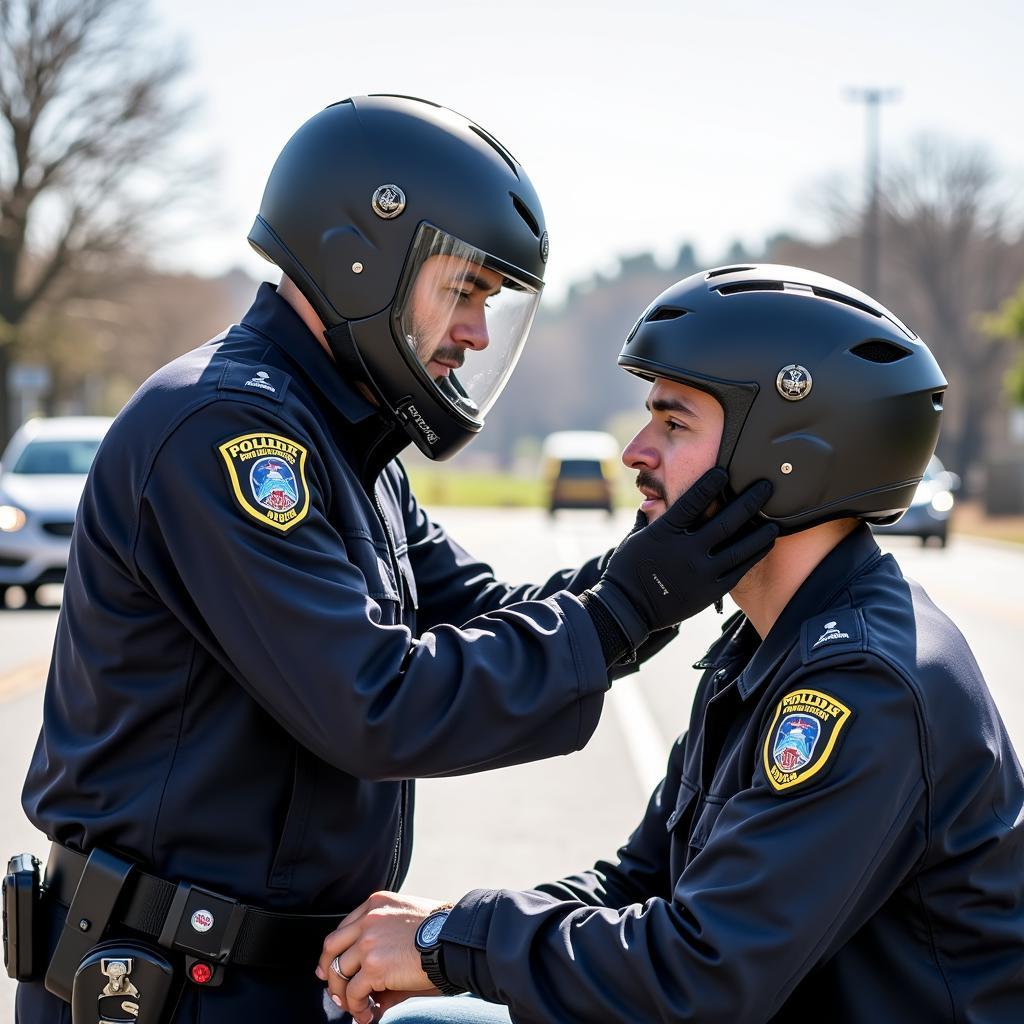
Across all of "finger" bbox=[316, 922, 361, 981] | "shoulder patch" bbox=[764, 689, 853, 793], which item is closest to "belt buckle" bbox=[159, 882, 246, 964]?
"finger" bbox=[316, 922, 361, 981]

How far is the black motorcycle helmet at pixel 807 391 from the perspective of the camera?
9.22ft

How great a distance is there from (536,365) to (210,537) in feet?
448

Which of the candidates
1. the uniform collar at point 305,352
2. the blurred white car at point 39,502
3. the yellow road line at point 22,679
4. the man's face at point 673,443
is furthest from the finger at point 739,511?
the blurred white car at point 39,502

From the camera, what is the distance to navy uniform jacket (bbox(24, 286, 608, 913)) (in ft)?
7.66

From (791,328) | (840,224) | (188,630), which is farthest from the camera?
(840,224)

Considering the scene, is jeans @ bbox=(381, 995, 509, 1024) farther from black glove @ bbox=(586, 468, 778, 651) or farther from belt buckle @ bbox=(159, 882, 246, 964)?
black glove @ bbox=(586, 468, 778, 651)

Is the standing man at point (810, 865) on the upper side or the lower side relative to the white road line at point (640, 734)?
upper

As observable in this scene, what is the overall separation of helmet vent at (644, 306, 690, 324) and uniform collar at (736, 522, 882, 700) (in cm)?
54

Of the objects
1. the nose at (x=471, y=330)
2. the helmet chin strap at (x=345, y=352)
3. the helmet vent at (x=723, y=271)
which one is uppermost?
the helmet vent at (x=723, y=271)

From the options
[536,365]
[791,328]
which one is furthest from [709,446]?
[536,365]

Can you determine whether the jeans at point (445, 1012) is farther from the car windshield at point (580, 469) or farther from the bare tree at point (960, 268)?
the bare tree at point (960, 268)

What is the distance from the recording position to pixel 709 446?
292cm

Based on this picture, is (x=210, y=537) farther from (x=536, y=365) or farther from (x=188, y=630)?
(x=536, y=365)

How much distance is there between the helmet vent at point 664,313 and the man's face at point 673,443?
0.12 m
